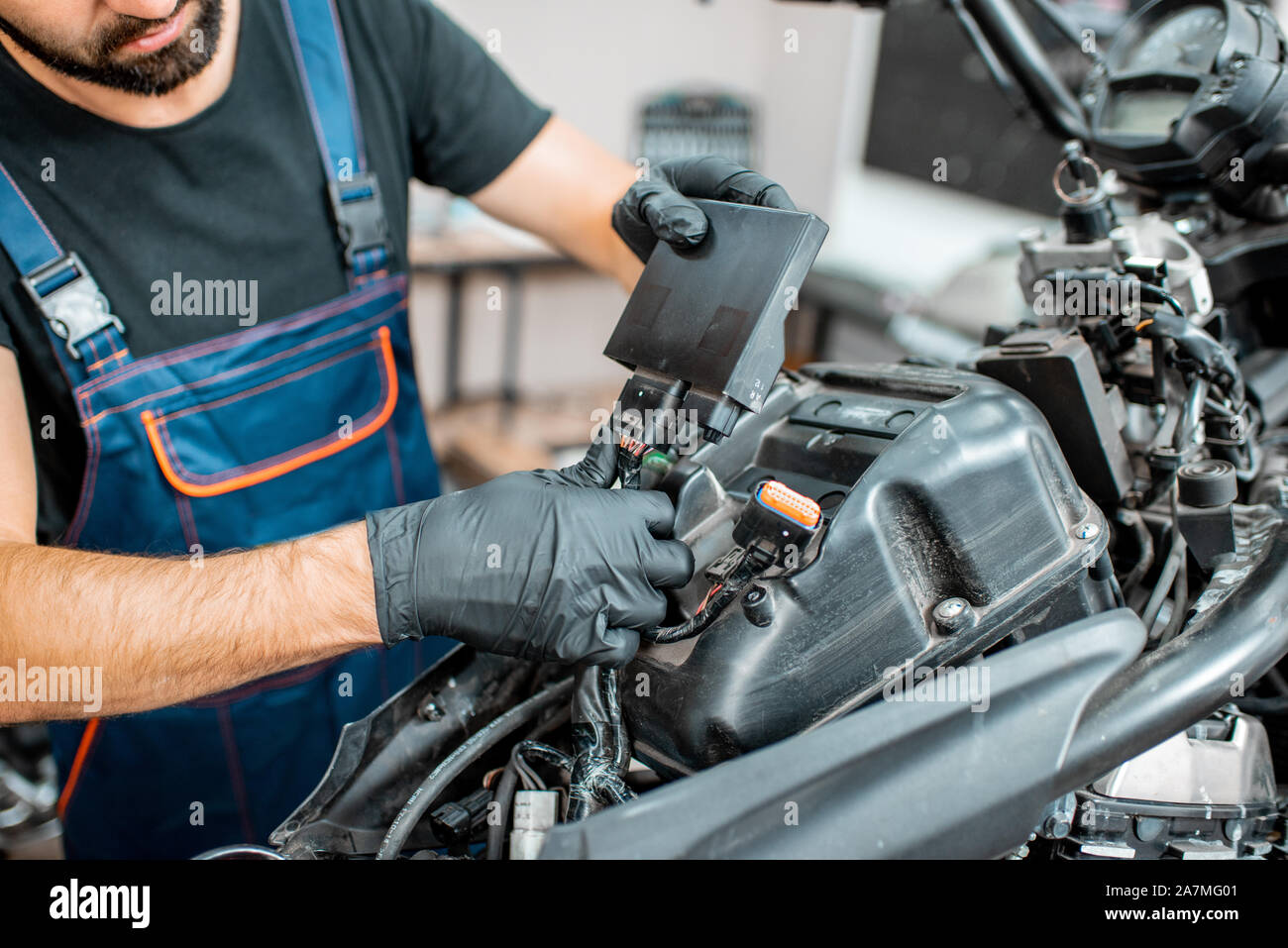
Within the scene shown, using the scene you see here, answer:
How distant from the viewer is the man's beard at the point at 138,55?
3.00 feet

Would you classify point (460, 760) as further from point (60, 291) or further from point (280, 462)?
point (60, 291)

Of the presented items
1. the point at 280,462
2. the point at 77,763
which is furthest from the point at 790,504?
the point at 77,763

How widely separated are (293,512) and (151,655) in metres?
0.39

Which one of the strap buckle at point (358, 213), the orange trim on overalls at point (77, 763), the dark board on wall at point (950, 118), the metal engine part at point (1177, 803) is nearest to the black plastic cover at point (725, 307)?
the metal engine part at point (1177, 803)

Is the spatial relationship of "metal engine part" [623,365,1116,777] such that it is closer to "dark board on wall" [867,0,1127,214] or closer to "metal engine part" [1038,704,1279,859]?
"metal engine part" [1038,704,1279,859]

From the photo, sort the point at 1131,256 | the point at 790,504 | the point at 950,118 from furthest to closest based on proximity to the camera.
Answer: the point at 950,118 → the point at 1131,256 → the point at 790,504

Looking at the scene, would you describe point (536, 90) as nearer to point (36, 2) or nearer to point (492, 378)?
point (492, 378)

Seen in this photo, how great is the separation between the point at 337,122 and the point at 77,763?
2.69 feet

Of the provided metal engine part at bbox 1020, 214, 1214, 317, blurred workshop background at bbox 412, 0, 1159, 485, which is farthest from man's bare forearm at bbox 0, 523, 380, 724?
blurred workshop background at bbox 412, 0, 1159, 485

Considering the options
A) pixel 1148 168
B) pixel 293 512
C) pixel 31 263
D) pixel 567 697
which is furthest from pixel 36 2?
pixel 1148 168

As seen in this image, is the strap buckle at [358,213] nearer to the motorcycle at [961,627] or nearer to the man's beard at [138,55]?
the man's beard at [138,55]

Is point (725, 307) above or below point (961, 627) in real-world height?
above

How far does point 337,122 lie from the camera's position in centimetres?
112

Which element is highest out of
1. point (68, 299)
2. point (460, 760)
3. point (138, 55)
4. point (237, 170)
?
point (138, 55)
